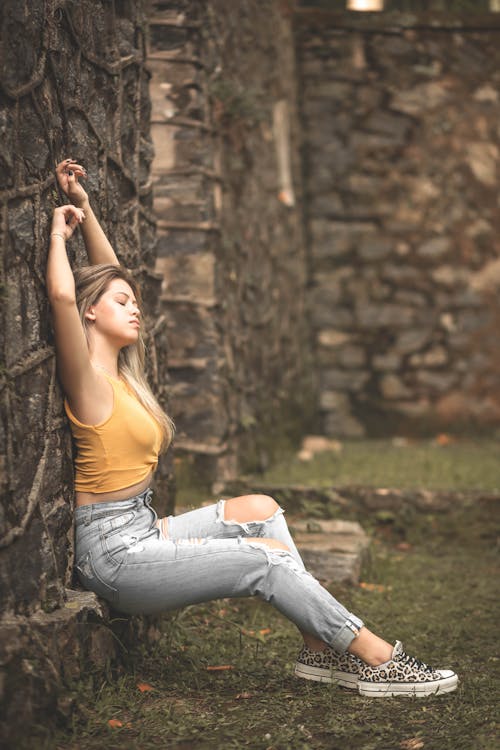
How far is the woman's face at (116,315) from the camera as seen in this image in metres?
2.83

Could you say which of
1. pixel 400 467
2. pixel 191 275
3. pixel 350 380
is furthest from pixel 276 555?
pixel 350 380

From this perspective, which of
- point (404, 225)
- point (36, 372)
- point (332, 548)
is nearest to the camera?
point (36, 372)

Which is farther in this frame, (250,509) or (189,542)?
(250,509)

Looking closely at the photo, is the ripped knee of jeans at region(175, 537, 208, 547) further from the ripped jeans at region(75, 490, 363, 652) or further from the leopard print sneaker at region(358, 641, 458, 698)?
the leopard print sneaker at region(358, 641, 458, 698)

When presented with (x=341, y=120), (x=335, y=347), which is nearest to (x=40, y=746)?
(x=335, y=347)

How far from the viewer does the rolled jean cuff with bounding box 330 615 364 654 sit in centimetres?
279

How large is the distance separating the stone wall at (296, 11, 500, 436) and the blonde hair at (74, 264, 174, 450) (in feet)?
17.8

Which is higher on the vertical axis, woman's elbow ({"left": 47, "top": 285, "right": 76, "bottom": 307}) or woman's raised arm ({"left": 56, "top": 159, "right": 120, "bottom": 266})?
woman's raised arm ({"left": 56, "top": 159, "right": 120, "bottom": 266})

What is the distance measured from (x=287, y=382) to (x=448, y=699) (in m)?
4.63

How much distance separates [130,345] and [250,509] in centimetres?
64

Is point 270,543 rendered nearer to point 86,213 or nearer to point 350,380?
point 86,213

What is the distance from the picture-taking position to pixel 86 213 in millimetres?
2883

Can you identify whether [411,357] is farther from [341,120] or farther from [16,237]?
[16,237]

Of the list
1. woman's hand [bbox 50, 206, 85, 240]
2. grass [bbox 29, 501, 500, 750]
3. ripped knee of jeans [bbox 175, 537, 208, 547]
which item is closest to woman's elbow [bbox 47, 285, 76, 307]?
woman's hand [bbox 50, 206, 85, 240]
